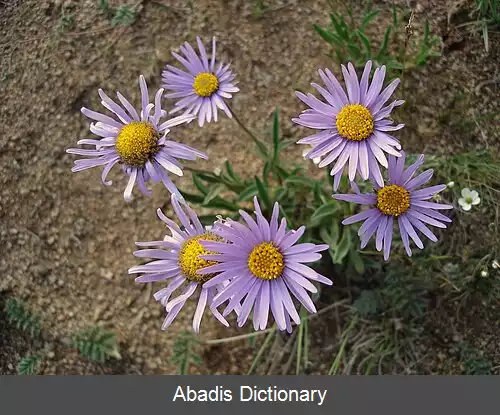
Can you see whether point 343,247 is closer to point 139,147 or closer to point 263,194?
point 263,194

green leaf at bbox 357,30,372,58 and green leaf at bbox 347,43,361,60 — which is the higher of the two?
green leaf at bbox 347,43,361,60

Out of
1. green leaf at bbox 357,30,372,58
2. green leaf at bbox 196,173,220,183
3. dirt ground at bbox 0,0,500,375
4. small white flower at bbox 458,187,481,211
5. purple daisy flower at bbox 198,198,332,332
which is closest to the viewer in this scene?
purple daisy flower at bbox 198,198,332,332

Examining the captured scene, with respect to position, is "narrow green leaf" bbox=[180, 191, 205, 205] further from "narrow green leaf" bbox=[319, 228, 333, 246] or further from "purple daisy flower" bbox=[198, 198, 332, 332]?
"purple daisy flower" bbox=[198, 198, 332, 332]

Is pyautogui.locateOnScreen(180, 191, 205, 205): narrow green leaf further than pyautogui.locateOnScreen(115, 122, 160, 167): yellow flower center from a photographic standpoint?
Yes

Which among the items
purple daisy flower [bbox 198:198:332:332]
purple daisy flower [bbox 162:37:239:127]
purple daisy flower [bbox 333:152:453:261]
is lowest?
purple daisy flower [bbox 198:198:332:332]

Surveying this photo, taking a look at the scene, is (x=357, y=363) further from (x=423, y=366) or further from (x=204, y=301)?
(x=204, y=301)

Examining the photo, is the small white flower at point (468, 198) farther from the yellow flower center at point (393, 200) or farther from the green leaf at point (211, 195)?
the green leaf at point (211, 195)

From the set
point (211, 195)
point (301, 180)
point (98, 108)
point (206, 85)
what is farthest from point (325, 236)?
point (98, 108)

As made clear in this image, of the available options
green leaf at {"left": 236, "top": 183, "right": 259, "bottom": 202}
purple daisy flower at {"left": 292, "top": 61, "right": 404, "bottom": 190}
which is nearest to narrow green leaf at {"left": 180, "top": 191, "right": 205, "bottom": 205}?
green leaf at {"left": 236, "top": 183, "right": 259, "bottom": 202}
